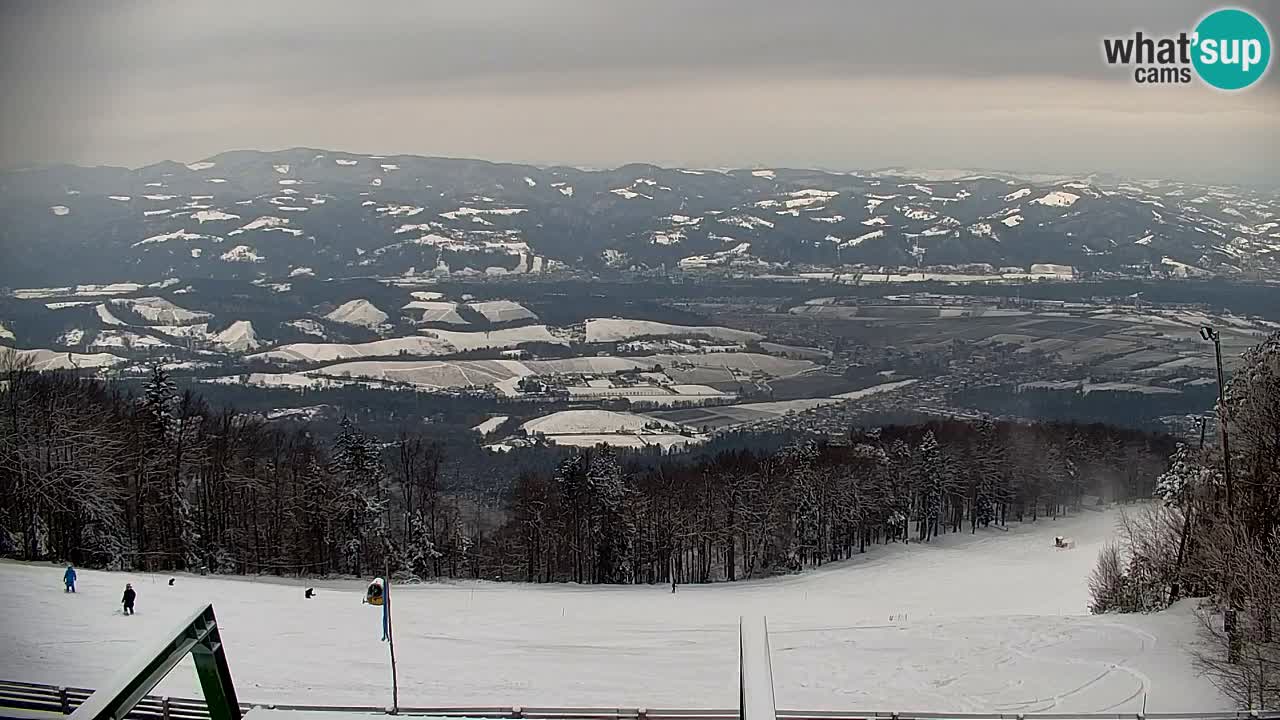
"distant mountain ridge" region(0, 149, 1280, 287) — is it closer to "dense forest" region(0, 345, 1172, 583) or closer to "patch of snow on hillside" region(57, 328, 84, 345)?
"patch of snow on hillside" region(57, 328, 84, 345)

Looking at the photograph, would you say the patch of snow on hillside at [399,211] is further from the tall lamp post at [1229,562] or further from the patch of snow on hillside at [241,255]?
the tall lamp post at [1229,562]

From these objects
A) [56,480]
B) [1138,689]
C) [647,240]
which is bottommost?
[1138,689]

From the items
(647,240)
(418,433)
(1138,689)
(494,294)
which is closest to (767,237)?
(647,240)

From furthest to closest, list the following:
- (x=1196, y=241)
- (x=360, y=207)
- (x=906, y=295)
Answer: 1. (x=360, y=207)
2. (x=906, y=295)
3. (x=1196, y=241)

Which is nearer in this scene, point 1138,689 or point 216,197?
point 1138,689

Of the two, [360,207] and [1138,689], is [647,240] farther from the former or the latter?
[1138,689]

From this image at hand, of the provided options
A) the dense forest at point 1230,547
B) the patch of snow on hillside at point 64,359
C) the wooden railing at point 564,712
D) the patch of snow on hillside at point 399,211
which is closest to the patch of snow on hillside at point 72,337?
the patch of snow on hillside at point 64,359

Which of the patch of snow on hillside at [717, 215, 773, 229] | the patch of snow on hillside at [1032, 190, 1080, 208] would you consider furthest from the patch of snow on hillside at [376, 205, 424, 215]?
the patch of snow on hillside at [1032, 190, 1080, 208]

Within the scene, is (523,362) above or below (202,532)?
above
